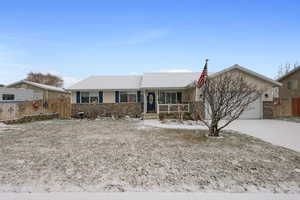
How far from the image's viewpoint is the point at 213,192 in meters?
2.70

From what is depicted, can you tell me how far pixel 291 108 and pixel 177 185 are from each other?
1878cm

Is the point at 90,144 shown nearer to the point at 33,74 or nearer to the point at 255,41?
the point at 255,41

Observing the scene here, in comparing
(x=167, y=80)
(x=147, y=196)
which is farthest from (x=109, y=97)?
(x=147, y=196)

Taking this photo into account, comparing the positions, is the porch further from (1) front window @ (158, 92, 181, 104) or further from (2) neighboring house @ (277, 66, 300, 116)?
(2) neighboring house @ (277, 66, 300, 116)

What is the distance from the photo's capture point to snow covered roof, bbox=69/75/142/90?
51.9 ft

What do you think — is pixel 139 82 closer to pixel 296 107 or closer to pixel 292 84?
pixel 296 107

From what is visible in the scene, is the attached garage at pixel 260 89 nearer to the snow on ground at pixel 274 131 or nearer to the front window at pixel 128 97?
the snow on ground at pixel 274 131

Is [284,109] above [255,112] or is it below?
above

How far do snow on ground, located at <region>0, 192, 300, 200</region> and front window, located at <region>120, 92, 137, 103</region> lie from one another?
13.5 metres

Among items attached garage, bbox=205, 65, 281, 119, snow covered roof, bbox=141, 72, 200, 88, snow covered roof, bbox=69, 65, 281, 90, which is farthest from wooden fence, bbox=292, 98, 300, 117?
snow covered roof, bbox=141, 72, 200, 88

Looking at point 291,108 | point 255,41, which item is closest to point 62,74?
point 255,41

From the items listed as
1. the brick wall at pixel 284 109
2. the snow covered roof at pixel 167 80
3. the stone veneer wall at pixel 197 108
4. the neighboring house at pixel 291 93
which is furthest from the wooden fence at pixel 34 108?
the neighboring house at pixel 291 93

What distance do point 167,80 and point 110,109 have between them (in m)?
6.43

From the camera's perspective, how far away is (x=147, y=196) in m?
2.57
